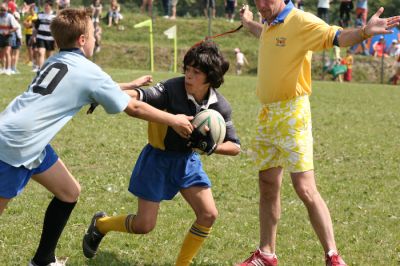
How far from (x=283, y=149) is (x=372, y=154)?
591cm

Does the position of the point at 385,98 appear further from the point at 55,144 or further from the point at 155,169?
the point at 155,169

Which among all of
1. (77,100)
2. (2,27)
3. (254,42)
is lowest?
(254,42)

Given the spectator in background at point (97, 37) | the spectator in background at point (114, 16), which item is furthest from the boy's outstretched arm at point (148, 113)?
the spectator in background at point (114, 16)

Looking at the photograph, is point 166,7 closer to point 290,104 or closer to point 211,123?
point 290,104

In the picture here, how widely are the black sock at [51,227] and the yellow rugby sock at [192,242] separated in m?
0.84

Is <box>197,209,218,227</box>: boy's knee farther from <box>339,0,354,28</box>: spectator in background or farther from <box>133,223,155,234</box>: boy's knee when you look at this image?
<box>339,0,354,28</box>: spectator in background

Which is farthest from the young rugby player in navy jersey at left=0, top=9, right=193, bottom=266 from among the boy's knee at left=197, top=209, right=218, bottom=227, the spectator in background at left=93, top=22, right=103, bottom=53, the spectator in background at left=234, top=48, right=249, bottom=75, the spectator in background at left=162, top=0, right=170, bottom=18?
the spectator in background at left=162, top=0, right=170, bottom=18

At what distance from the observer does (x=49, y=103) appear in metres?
4.22

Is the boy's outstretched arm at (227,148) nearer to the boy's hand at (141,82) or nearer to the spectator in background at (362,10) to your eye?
the boy's hand at (141,82)

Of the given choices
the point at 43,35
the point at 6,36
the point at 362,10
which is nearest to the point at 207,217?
the point at 43,35

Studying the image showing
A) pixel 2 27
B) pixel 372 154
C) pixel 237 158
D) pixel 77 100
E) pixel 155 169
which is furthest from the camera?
pixel 2 27

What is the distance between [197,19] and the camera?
123ft

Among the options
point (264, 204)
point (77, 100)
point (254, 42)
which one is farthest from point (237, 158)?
point (254, 42)

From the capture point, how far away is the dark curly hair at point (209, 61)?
191 inches
